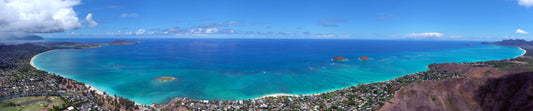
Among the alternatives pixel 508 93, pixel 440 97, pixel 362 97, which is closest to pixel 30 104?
pixel 362 97

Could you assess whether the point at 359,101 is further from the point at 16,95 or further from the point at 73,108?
the point at 16,95

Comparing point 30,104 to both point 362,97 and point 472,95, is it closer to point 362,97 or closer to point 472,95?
point 362,97

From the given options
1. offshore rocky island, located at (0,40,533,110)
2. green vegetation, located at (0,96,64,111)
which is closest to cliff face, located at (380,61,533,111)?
offshore rocky island, located at (0,40,533,110)

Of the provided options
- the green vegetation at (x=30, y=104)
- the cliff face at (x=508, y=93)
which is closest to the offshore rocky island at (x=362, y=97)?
the cliff face at (x=508, y=93)

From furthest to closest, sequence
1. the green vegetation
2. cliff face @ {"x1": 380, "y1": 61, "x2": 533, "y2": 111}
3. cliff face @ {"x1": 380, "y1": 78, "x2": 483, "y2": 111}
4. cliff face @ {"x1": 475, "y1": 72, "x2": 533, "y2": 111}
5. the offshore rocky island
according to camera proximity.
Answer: the green vegetation
cliff face @ {"x1": 380, "y1": 78, "x2": 483, "y2": 111}
the offshore rocky island
cliff face @ {"x1": 380, "y1": 61, "x2": 533, "y2": 111}
cliff face @ {"x1": 475, "y1": 72, "x2": 533, "y2": 111}

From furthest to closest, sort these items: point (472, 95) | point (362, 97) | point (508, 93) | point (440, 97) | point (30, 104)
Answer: point (362, 97)
point (30, 104)
point (440, 97)
point (472, 95)
point (508, 93)

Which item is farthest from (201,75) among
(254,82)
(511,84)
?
(511,84)

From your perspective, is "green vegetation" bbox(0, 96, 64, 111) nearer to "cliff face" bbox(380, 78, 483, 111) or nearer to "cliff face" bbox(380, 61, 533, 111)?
"cliff face" bbox(380, 78, 483, 111)

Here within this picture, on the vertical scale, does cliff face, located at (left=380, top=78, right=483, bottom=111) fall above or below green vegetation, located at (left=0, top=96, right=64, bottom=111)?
above

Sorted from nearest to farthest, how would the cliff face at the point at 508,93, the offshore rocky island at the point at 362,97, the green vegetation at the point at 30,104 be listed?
the cliff face at the point at 508,93, the offshore rocky island at the point at 362,97, the green vegetation at the point at 30,104

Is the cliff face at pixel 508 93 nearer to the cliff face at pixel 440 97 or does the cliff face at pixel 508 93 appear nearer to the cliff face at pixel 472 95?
the cliff face at pixel 472 95

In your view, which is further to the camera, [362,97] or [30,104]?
[362,97]
